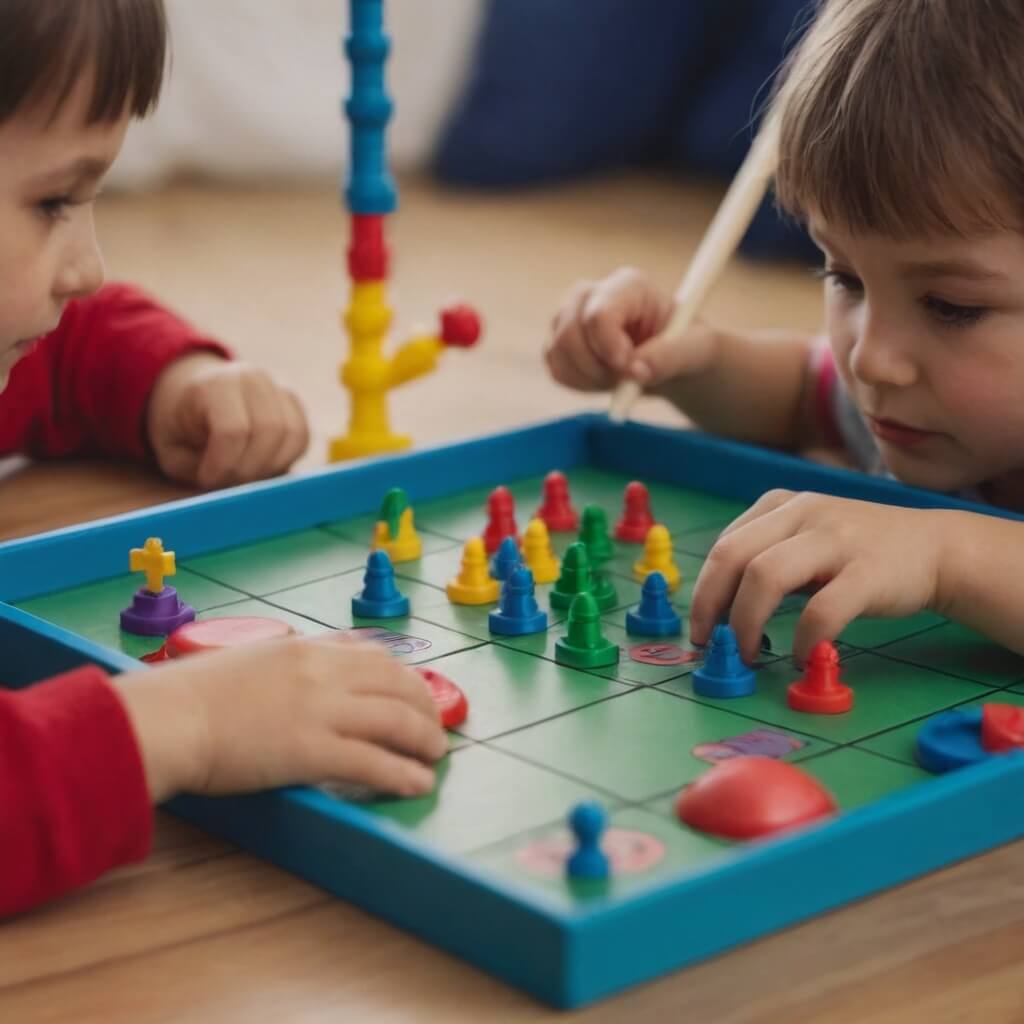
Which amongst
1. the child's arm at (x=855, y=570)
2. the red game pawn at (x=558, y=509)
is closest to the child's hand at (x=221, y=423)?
the red game pawn at (x=558, y=509)

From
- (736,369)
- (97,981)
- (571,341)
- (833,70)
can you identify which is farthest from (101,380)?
(97,981)

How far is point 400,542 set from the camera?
104 cm

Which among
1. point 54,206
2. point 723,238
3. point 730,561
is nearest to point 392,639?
point 730,561

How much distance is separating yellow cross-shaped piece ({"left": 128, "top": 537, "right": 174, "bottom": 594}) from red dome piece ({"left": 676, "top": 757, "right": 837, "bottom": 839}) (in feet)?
1.08

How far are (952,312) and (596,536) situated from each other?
231 mm

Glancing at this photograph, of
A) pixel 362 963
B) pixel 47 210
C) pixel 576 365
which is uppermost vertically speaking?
pixel 47 210

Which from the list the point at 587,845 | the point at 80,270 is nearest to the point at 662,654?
the point at 587,845

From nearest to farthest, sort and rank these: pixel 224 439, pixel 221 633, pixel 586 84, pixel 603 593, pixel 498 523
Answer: pixel 221 633 → pixel 603 593 → pixel 498 523 → pixel 224 439 → pixel 586 84

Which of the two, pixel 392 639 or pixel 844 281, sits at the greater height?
pixel 844 281

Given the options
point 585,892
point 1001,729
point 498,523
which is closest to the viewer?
point 585,892

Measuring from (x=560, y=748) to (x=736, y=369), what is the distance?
1.88 feet

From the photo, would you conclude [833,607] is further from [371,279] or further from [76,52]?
[371,279]

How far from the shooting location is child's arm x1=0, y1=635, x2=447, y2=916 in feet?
2.21

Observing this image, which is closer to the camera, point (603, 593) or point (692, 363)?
point (603, 593)
